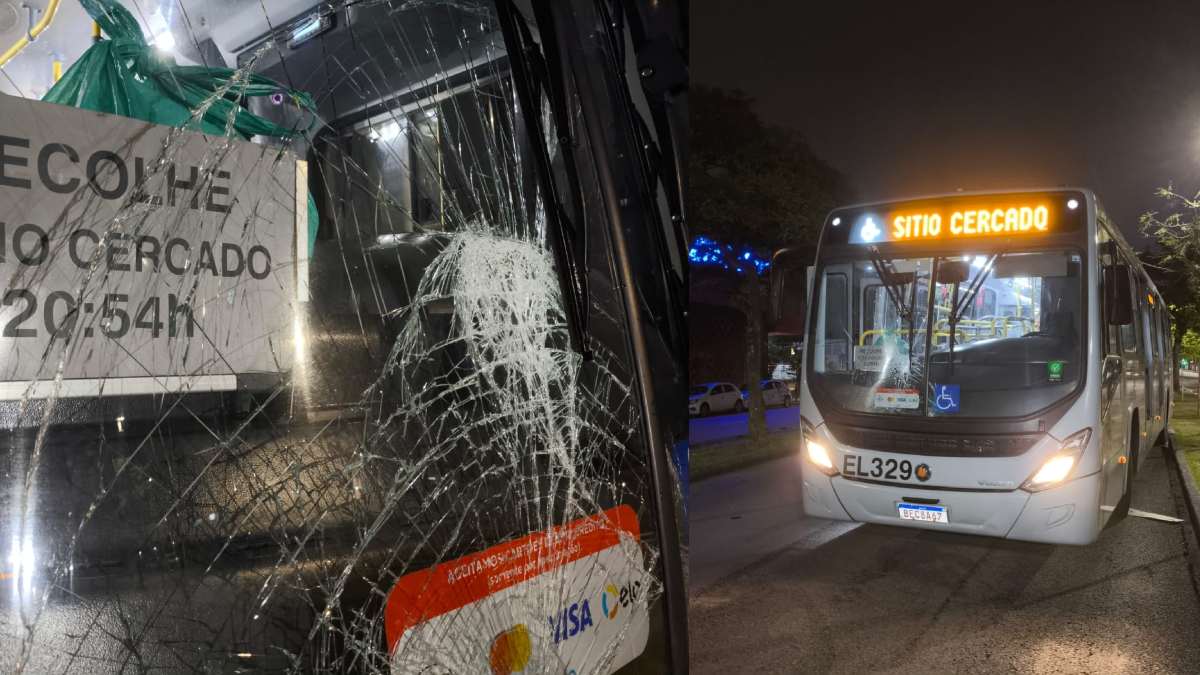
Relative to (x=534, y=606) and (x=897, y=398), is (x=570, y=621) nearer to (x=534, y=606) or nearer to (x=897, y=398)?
(x=534, y=606)

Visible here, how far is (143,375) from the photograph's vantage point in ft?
3.05

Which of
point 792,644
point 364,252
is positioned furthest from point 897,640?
point 364,252

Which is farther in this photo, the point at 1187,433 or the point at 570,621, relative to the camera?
the point at 1187,433

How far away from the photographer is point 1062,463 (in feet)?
18.5

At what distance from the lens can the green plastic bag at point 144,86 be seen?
2.98 feet

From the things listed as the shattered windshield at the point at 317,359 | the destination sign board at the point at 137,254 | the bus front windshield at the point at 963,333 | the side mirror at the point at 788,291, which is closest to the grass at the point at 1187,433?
the bus front windshield at the point at 963,333

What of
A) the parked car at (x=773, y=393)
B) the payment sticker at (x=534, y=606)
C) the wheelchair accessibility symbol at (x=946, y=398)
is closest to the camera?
the payment sticker at (x=534, y=606)

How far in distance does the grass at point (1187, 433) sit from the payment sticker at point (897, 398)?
6140mm

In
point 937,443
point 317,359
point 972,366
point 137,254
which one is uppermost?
point 137,254

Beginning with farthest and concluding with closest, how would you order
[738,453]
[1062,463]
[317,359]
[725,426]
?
[725,426]
[738,453]
[1062,463]
[317,359]

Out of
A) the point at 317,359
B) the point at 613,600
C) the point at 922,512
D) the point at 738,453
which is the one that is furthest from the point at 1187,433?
the point at 317,359

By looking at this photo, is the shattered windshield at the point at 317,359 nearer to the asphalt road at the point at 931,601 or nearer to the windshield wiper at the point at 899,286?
the asphalt road at the point at 931,601

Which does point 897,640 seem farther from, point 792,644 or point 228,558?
point 228,558

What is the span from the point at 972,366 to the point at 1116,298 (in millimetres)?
1141
